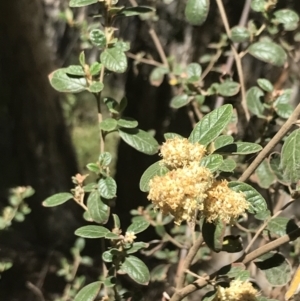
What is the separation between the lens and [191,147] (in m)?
0.57

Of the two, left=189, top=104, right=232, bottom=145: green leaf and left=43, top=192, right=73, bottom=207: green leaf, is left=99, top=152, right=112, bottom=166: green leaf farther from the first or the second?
left=189, top=104, right=232, bottom=145: green leaf

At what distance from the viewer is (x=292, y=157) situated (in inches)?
23.8

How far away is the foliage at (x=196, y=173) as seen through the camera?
1.83ft

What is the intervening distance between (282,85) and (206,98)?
29 cm

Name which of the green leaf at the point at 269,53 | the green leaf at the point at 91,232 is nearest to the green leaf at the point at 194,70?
the green leaf at the point at 269,53

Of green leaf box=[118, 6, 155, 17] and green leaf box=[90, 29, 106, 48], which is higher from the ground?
green leaf box=[118, 6, 155, 17]

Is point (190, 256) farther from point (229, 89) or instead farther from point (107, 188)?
point (229, 89)

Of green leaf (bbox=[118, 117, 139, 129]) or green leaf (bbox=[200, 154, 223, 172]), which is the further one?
green leaf (bbox=[118, 117, 139, 129])

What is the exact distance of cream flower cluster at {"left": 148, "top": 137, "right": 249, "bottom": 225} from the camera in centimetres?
52

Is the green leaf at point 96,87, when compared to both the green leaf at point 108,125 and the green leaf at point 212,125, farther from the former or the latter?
the green leaf at point 212,125

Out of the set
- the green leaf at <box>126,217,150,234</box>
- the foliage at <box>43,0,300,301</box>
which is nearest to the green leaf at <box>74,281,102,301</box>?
the foliage at <box>43,0,300,301</box>

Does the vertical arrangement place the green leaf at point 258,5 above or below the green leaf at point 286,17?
above

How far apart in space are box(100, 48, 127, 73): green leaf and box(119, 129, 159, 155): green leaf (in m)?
0.11

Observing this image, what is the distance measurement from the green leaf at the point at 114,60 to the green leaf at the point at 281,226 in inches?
13.9
